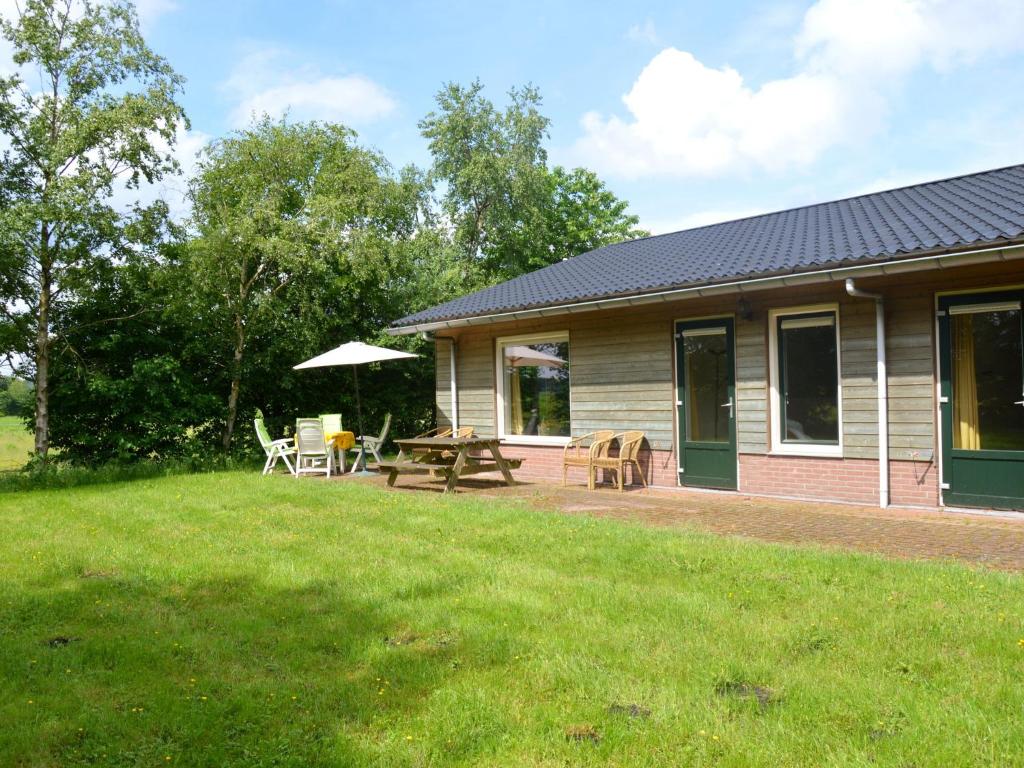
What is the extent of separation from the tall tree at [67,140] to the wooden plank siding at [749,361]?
584cm

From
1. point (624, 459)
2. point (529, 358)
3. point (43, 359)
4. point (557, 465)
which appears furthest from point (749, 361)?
point (43, 359)

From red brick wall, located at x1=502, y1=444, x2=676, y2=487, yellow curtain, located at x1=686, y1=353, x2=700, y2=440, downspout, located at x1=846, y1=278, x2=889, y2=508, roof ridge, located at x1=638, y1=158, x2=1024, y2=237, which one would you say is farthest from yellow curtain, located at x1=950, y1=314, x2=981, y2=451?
roof ridge, located at x1=638, y1=158, x2=1024, y2=237

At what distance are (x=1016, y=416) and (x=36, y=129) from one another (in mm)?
13243

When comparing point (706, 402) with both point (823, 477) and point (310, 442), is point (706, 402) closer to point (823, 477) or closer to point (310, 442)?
point (823, 477)

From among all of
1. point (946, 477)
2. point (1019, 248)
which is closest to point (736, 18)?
point (1019, 248)

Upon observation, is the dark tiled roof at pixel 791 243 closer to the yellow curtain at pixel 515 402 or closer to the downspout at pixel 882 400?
the downspout at pixel 882 400

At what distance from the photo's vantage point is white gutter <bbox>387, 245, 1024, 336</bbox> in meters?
6.91

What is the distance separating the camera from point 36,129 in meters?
11.2

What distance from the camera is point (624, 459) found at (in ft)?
33.1

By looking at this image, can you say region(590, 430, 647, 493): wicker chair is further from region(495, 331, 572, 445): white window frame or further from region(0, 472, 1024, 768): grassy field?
region(0, 472, 1024, 768): grassy field

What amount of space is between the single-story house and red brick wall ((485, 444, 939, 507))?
2 centimetres

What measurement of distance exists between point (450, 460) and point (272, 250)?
17.6 ft

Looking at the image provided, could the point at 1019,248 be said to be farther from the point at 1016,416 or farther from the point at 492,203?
the point at 492,203

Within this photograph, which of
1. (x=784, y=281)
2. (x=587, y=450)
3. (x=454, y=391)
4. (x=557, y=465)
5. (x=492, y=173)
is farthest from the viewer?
(x=492, y=173)
